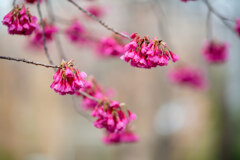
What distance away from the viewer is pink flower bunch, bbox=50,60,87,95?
52.9 inches

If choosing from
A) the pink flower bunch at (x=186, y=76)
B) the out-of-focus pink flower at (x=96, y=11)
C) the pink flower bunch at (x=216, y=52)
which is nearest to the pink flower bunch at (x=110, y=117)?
the pink flower bunch at (x=216, y=52)

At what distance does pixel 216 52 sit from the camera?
2672mm

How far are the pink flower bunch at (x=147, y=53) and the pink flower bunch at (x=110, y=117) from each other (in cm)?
32

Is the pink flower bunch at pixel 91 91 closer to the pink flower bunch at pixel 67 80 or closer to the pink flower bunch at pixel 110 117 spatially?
the pink flower bunch at pixel 110 117

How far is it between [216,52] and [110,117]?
4.91 ft

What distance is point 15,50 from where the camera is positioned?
8594 mm

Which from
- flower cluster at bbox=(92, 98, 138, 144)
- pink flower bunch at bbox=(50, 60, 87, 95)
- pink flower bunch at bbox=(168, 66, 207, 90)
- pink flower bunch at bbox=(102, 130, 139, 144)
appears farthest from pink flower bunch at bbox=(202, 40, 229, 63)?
pink flower bunch at bbox=(50, 60, 87, 95)

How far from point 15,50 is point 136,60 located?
25.9 ft

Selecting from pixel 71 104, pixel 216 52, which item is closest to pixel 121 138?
pixel 216 52

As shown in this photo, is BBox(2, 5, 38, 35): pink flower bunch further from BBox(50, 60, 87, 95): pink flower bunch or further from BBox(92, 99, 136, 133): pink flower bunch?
BBox(92, 99, 136, 133): pink flower bunch

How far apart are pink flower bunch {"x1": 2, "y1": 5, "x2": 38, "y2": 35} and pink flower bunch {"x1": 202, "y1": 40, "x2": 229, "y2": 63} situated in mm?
1681

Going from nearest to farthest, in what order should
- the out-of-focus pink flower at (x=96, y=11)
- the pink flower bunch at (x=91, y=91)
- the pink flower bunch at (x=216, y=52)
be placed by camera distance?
the pink flower bunch at (x=91, y=91)
the pink flower bunch at (x=216, y=52)
the out-of-focus pink flower at (x=96, y=11)

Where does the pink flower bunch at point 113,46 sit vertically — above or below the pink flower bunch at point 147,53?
above

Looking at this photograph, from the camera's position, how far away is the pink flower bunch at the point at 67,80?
1.34 meters
